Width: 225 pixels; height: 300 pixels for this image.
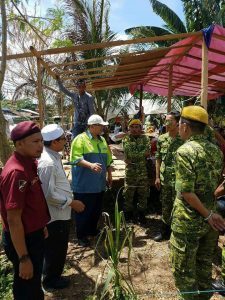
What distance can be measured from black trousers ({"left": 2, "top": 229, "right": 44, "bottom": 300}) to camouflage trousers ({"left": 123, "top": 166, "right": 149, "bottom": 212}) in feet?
9.39

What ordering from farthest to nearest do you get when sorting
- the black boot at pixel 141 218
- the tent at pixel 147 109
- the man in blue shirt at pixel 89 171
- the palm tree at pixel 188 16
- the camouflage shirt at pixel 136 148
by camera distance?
the tent at pixel 147 109 < the palm tree at pixel 188 16 < the black boot at pixel 141 218 < the camouflage shirt at pixel 136 148 < the man in blue shirt at pixel 89 171

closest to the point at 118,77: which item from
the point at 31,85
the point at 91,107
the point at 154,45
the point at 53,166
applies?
the point at 91,107

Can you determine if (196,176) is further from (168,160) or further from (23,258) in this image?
(168,160)

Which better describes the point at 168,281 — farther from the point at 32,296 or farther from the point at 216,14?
the point at 216,14

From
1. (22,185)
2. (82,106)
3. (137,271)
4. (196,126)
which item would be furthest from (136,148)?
(22,185)

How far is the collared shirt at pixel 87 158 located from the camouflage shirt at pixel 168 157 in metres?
0.83

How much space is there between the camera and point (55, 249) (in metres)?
3.41

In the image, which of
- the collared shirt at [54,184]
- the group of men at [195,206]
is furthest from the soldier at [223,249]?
the collared shirt at [54,184]

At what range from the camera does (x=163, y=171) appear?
462 centimetres

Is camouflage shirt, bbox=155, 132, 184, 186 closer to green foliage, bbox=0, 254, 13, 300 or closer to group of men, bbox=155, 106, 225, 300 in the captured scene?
group of men, bbox=155, 106, 225, 300

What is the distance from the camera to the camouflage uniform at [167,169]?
4.50 m

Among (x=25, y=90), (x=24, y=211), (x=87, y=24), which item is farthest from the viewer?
(x=25, y=90)

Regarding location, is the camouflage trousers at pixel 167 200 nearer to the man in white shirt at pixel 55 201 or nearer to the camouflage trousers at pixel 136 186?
the camouflage trousers at pixel 136 186

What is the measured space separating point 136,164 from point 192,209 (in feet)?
8.98
